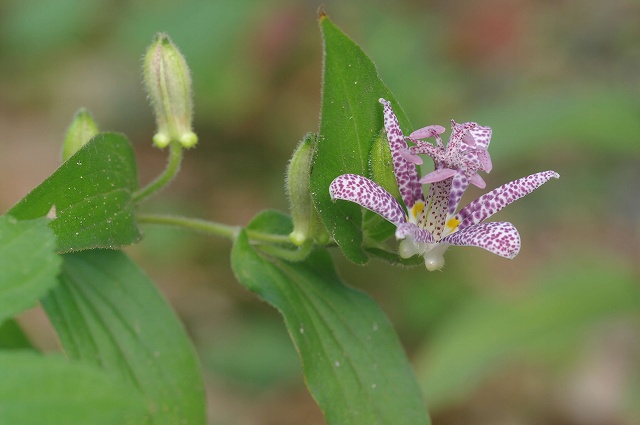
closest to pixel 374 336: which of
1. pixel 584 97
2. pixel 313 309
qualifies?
pixel 313 309

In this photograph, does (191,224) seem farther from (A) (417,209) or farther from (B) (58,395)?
(B) (58,395)

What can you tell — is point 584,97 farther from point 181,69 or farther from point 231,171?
point 181,69

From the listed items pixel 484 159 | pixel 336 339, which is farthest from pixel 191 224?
pixel 484 159

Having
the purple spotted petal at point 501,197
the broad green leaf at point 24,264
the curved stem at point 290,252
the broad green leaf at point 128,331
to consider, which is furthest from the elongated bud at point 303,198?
the broad green leaf at point 24,264

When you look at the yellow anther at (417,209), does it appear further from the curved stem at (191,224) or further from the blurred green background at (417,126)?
the blurred green background at (417,126)

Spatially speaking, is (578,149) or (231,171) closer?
(231,171)

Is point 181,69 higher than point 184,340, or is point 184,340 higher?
point 181,69

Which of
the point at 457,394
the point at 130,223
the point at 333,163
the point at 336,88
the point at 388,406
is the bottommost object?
the point at 457,394

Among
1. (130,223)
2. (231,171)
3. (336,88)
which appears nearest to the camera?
(336,88)
